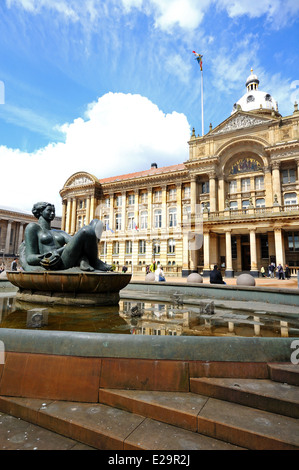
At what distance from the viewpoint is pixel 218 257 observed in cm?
3494

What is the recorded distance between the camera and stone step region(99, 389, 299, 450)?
191cm

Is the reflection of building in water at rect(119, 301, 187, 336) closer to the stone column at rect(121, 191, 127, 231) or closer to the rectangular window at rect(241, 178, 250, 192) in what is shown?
the rectangular window at rect(241, 178, 250, 192)

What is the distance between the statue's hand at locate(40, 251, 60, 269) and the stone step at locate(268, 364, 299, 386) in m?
4.53

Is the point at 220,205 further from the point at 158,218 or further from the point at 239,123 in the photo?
the point at 158,218

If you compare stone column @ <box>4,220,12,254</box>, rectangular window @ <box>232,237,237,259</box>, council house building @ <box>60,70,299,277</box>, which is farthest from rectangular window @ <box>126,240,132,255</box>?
stone column @ <box>4,220,12,254</box>

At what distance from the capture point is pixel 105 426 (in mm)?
2137

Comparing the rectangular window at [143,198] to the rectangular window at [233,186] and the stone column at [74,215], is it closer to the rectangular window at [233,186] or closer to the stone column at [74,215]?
the stone column at [74,215]

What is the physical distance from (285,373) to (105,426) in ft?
5.92

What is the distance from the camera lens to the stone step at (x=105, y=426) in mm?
1967
